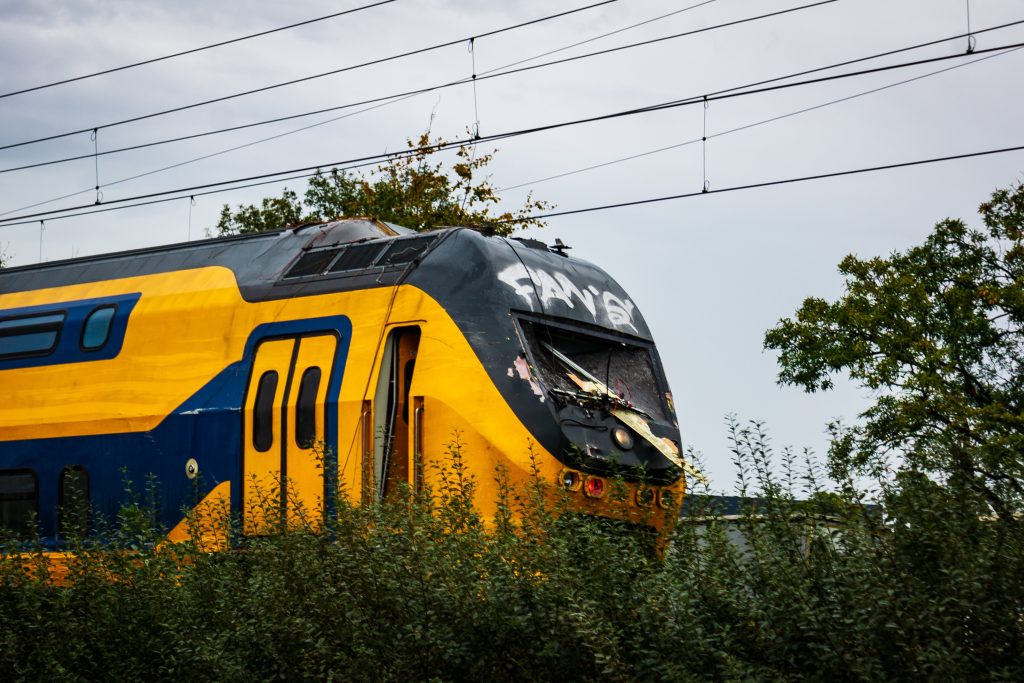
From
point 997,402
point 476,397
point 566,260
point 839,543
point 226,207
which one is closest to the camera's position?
point 839,543

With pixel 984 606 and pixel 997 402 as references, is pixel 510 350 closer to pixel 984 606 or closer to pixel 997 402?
pixel 984 606

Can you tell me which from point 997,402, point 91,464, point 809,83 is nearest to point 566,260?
point 809,83

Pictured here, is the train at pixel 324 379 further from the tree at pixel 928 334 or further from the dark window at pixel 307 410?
the tree at pixel 928 334

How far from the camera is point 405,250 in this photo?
41.7 ft

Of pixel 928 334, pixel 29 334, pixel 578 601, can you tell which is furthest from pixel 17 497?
pixel 928 334

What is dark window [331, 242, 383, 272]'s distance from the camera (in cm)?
1285

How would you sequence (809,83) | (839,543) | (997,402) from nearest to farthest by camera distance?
1. (839,543)
2. (809,83)
3. (997,402)

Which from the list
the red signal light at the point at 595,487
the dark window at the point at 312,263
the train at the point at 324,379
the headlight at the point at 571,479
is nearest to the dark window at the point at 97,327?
the train at the point at 324,379

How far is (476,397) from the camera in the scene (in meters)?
11.6

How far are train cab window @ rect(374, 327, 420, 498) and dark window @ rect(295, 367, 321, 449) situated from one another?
2.22 feet

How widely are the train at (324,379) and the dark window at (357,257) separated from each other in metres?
0.03

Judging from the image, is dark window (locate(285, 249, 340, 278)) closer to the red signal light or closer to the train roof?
the train roof

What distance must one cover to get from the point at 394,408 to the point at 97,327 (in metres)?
4.33

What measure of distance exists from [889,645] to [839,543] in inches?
31.0
